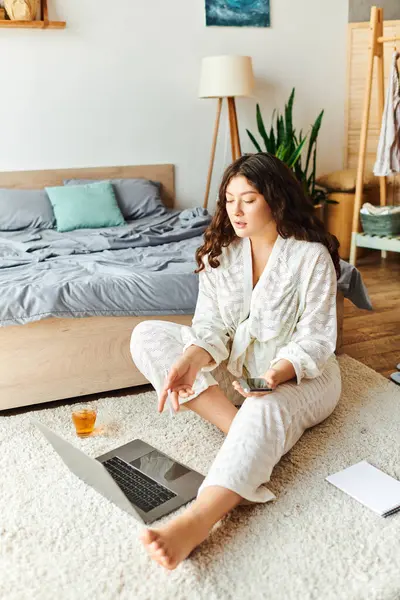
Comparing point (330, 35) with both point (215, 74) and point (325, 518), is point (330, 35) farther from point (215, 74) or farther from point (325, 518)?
point (325, 518)

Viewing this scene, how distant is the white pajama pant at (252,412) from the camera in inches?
67.1

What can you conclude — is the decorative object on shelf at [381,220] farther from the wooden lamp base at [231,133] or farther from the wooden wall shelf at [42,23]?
the wooden wall shelf at [42,23]

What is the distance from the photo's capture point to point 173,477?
6.47ft

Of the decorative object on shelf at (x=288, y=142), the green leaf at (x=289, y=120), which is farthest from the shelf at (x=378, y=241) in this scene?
the green leaf at (x=289, y=120)

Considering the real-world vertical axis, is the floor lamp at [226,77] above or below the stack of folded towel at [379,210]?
above

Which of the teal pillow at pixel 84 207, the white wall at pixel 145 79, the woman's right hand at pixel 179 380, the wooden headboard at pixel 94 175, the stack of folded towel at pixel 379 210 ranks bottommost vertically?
A: the stack of folded towel at pixel 379 210

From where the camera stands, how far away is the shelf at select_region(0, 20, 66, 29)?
3.88m

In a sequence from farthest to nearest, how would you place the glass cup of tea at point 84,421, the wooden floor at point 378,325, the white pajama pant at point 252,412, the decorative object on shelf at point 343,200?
the decorative object on shelf at point 343,200
the wooden floor at point 378,325
the glass cup of tea at point 84,421
the white pajama pant at point 252,412

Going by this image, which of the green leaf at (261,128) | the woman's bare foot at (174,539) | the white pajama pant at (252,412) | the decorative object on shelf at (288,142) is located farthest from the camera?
the green leaf at (261,128)

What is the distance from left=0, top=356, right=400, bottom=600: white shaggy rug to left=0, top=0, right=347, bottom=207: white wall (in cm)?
248

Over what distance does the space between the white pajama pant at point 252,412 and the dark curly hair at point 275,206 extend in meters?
0.33

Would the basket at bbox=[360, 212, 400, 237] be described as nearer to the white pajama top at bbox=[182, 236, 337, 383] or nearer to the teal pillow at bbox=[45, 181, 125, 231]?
the teal pillow at bbox=[45, 181, 125, 231]

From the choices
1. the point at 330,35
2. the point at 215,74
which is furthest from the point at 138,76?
the point at 330,35

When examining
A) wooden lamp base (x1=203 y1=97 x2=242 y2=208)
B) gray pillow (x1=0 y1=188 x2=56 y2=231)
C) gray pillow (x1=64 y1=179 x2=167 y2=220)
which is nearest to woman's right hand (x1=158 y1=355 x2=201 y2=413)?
gray pillow (x1=0 y1=188 x2=56 y2=231)
